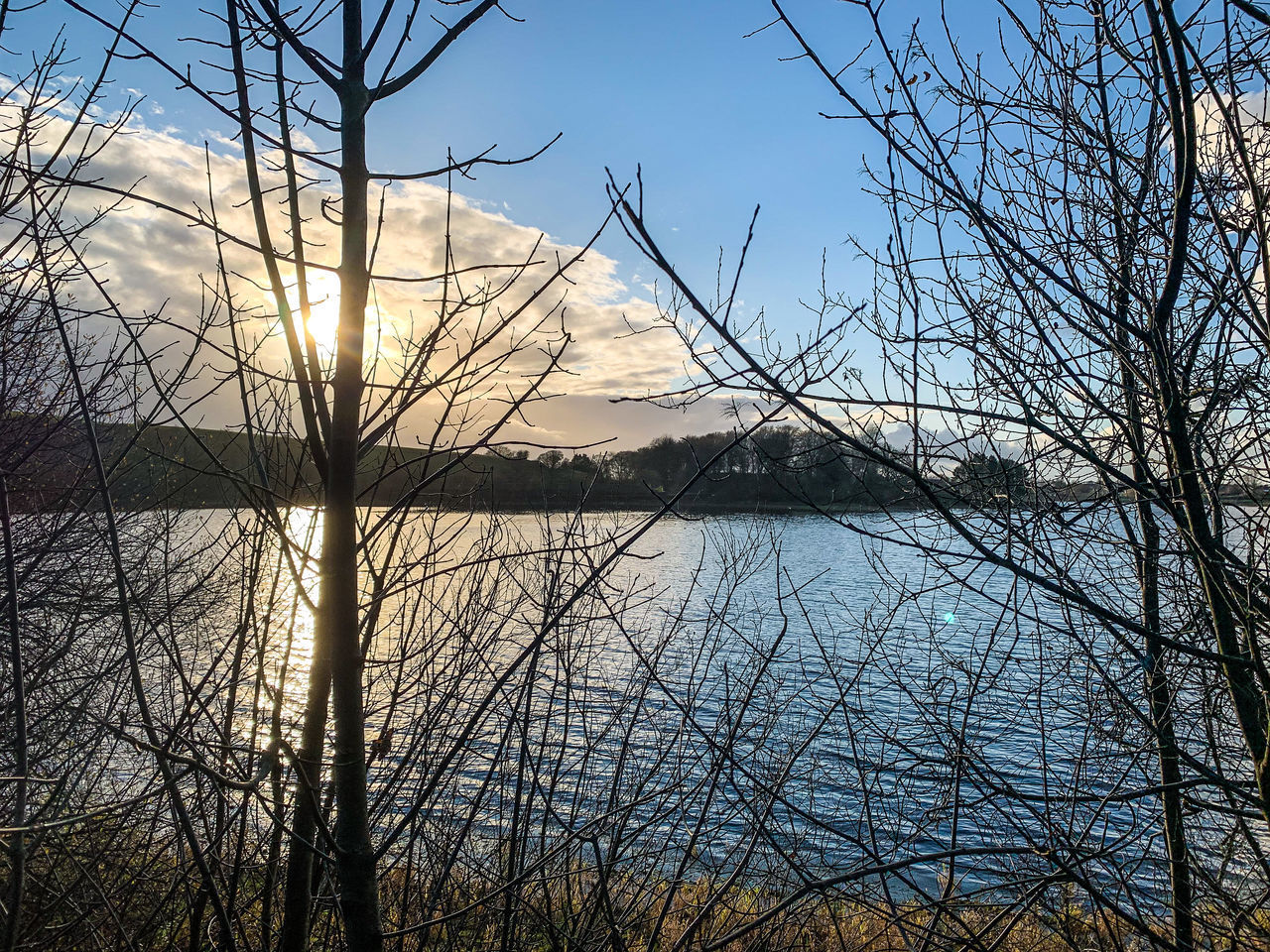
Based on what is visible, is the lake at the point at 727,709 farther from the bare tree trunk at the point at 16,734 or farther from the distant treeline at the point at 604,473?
the bare tree trunk at the point at 16,734

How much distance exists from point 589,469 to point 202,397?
4.84 feet

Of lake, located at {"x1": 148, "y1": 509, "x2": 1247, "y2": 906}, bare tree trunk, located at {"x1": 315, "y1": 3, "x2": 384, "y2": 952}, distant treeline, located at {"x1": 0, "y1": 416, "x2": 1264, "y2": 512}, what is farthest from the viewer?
lake, located at {"x1": 148, "y1": 509, "x2": 1247, "y2": 906}

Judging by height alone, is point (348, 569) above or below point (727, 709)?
above

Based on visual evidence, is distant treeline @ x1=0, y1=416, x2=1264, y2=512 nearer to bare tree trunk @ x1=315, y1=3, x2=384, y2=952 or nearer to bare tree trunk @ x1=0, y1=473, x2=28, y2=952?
bare tree trunk @ x1=315, y1=3, x2=384, y2=952

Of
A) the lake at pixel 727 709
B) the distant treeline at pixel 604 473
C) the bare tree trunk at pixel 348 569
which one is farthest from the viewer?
the lake at pixel 727 709

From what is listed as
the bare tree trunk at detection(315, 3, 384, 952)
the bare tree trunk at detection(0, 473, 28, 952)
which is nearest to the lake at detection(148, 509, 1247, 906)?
the bare tree trunk at detection(315, 3, 384, 952)

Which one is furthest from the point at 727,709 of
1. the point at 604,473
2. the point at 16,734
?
the point at 16,734

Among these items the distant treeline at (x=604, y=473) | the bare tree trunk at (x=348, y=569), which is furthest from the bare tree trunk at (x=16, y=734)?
the bare tree trunk at (x=348, y=569)

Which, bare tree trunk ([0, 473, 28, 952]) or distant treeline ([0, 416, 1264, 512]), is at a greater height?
distant treeline ([0, 416, 1264, 512])

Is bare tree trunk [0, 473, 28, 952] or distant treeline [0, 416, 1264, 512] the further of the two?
distant treeline [0, 416, 1264, 512]

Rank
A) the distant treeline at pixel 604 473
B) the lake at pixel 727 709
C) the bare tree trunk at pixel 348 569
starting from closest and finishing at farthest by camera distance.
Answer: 1. the bare tree trunk at pixel 348 569
2. the distant treeline at pixel 604 473
3. the lake at pixel 727 709

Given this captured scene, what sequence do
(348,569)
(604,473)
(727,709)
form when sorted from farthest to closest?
(727,709)
(604,473)
(348,569)

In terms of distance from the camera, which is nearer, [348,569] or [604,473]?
[348,569]

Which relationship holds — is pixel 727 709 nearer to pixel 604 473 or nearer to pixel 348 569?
pixel 604 473
